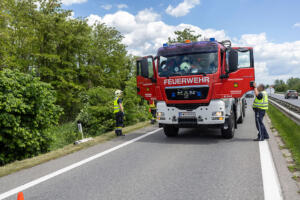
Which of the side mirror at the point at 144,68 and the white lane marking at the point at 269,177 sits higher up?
the side mirror at the point at 144,68

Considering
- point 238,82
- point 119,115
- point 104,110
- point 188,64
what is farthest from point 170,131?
point 104,110

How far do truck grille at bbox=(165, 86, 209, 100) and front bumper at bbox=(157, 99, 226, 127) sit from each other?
0.30 m

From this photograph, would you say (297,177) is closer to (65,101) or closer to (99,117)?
(99,117)

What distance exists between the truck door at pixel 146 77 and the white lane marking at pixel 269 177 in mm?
3791

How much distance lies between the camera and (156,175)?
4922mm

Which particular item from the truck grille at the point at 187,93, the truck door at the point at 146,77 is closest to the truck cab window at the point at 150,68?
the truck door at the point at 146,77

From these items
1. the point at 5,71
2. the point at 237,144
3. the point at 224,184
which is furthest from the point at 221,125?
the point at 5,71

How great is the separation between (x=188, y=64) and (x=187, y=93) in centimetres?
84

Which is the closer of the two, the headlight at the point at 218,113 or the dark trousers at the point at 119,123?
the headlight at the point at 218,113

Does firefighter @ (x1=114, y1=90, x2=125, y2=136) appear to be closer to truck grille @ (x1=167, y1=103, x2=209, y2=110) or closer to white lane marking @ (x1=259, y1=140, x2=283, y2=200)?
truck grille @ (x1=167, y1=103, x2=209, y2=110)

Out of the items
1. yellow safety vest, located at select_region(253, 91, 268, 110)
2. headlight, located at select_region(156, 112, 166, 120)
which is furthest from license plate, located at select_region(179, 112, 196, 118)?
yellow safety vest, located at select_region(253, 91, 268, 110)

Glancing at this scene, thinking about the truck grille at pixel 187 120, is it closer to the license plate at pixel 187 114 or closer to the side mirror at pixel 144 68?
the license plate at pixel 187 114

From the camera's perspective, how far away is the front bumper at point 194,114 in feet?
26.0

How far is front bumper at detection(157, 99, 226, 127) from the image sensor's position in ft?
26.0
